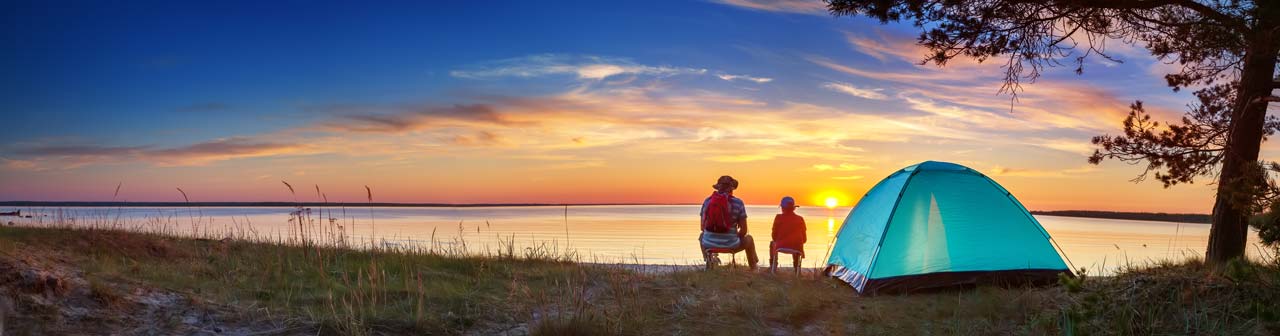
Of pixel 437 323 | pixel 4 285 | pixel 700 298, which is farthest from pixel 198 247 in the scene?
pixel 700 298

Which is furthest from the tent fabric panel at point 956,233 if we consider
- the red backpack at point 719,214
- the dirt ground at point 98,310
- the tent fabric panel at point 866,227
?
the dirt ground at point 98,310

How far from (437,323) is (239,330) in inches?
62.0

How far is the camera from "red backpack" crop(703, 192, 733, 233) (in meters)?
11.3

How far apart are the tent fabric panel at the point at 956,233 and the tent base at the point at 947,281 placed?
0.21 feet

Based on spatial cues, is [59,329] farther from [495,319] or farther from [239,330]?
[495,319]

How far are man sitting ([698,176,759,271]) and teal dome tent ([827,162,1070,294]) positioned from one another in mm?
1702

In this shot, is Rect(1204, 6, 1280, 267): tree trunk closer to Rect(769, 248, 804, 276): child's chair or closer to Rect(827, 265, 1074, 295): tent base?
Rect(827, 265, 1074, 295): tent base

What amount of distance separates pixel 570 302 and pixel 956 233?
5.28 metres

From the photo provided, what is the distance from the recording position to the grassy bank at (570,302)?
5984 millimetres

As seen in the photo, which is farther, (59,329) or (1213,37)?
(1213,37)

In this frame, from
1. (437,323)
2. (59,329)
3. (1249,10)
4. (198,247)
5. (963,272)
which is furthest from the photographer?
(198,247)

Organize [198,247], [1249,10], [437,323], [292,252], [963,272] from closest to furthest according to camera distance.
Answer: [437,323], [1249,10], [963,272], [292,252], [198,247]

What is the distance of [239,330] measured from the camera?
6188 millimetres

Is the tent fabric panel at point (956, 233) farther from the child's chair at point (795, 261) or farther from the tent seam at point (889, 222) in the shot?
the child's chair at point (795, 261)
